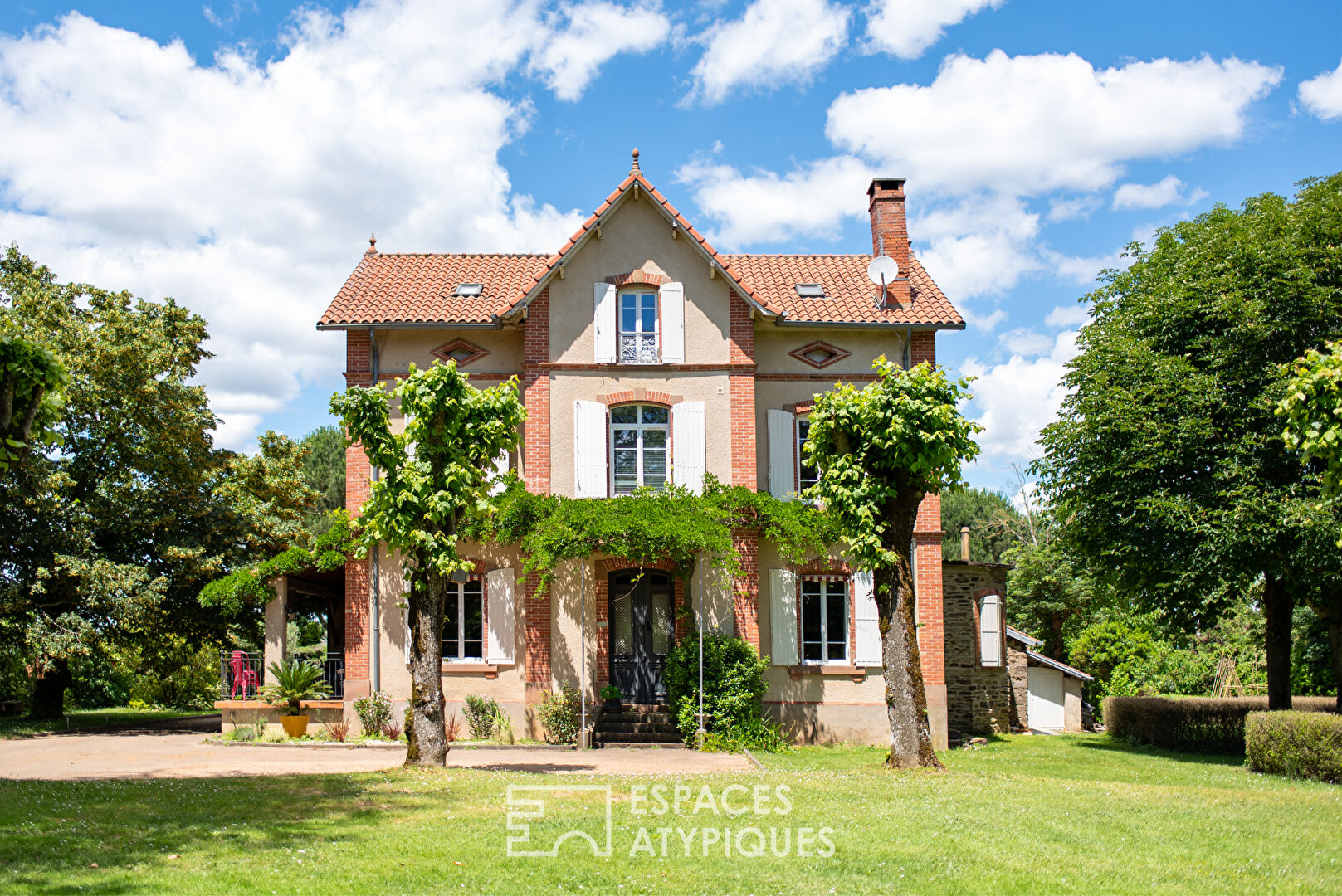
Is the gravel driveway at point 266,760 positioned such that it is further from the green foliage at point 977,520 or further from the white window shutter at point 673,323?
the green foliage at point 977,520

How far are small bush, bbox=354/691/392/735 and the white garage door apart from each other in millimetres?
17204

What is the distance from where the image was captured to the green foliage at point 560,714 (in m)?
18.2

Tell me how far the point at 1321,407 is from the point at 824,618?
1104 cm

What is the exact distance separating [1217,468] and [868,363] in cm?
647

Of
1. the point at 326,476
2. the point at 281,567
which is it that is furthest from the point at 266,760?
the point at 326,476

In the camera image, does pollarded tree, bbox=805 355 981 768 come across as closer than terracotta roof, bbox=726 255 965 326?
Yes

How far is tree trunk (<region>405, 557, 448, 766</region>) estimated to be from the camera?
1359cm

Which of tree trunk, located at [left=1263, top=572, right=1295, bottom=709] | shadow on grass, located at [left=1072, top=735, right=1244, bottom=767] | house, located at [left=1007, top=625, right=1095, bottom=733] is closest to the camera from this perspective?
shadow on grass, located at [left=1072, top=735, right=1244, bottom=767]

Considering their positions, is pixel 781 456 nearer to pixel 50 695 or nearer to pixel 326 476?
pixel 50 695

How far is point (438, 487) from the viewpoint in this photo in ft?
46.3

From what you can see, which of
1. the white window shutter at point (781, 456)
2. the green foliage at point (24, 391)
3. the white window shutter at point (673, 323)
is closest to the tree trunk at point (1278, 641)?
the white window shutter at point (781, 456)

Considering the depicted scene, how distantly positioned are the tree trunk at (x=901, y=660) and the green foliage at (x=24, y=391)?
1052cm

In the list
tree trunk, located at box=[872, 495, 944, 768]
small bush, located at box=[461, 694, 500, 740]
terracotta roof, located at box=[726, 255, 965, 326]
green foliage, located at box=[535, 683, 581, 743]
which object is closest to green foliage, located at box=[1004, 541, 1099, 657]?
terracotta roof, located at box=[726, 255, 965, 326]

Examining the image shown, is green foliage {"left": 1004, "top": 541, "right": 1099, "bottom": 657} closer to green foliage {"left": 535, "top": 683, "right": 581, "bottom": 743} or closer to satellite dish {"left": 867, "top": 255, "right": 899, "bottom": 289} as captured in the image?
satellite dish {"left": 867, "top": 255, "right": 899, "bottom": 289}
